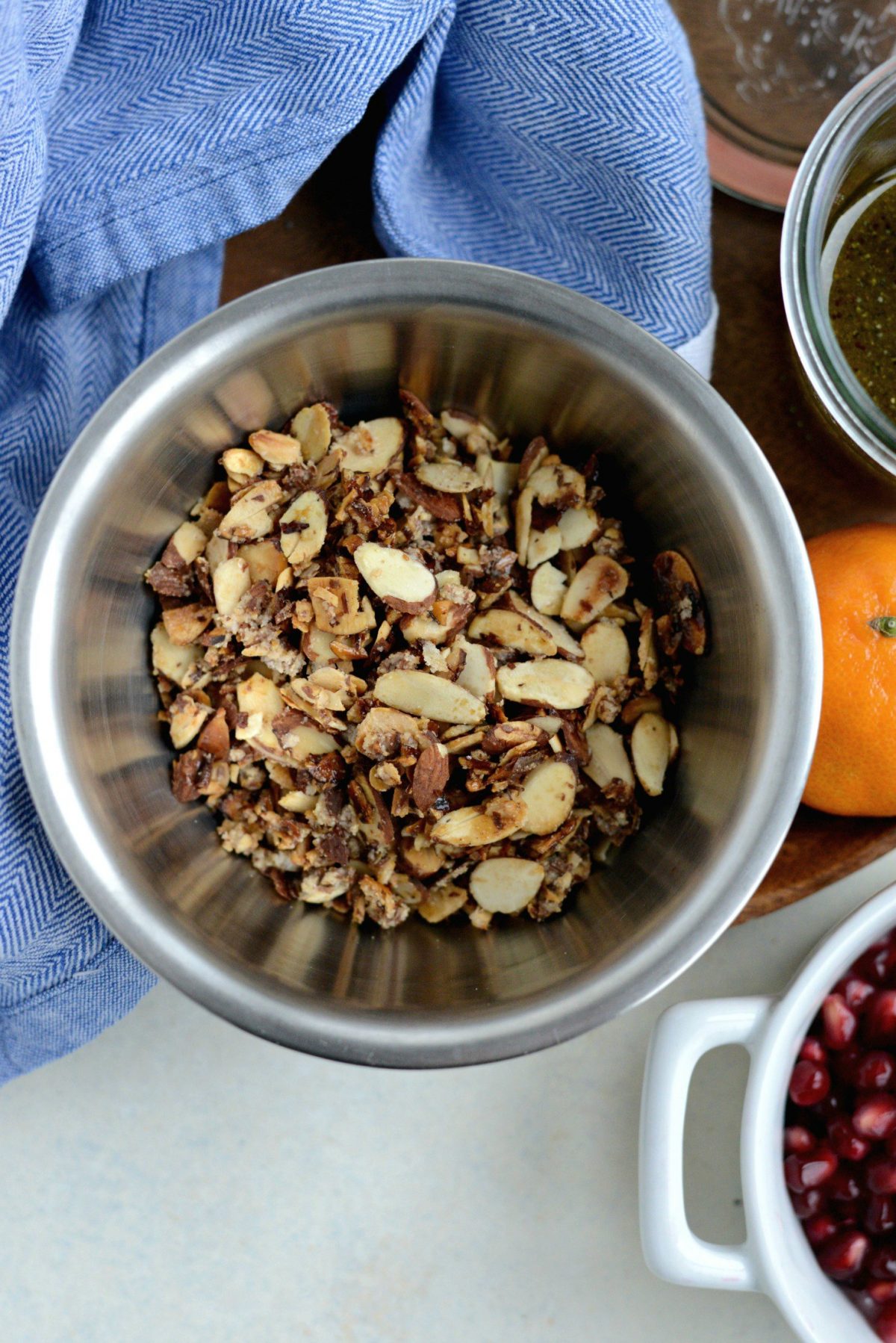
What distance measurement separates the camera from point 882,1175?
72 centimetres

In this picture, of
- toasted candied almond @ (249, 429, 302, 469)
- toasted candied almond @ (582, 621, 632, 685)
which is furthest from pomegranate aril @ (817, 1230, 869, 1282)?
toasted candied almond @ (249, 429, 302, 469)

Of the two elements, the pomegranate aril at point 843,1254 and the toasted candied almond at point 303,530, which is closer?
the toasted candied almond at point 303,530

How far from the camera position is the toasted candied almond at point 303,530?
0.62 meters

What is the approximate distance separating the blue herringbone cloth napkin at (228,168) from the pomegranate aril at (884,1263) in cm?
55

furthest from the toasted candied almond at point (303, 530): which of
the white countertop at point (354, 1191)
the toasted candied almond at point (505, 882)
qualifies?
the white countertop at point (354, 1191)

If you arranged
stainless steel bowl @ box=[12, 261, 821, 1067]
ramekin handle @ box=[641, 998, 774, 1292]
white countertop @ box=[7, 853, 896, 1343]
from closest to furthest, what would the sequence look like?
1. stainless steel bowl @ box=[12, 261, 821, 1067]
2. ramekin handle @ box=[641, 998, 774, 1292]
3. white countertop @ box=[7, 853, 896, 1343]

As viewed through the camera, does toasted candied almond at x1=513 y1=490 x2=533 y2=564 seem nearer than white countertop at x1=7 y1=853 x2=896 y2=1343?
Yes

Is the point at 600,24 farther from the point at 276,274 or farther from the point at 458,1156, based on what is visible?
the point at 458,1156

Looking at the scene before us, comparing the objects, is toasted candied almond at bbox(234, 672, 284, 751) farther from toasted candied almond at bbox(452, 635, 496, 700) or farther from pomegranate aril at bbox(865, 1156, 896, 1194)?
pomegranate aril at bbox(865, 1156, 896, 1194)

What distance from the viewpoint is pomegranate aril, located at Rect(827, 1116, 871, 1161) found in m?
0.74

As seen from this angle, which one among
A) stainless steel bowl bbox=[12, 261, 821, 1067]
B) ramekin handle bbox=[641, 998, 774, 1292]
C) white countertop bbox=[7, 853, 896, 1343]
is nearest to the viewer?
stainless steel bowl bbox=[12, 261, 821, 1067]

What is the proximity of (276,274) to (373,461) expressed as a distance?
0.68 ft

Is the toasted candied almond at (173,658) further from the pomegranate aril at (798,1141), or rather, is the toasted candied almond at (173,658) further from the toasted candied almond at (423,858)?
the pomegranate aril at (798,1141)

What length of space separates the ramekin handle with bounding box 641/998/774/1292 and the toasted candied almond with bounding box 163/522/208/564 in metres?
0.42
